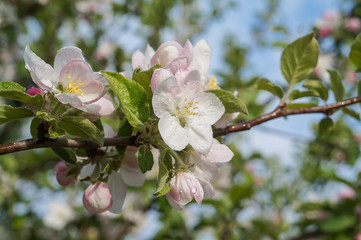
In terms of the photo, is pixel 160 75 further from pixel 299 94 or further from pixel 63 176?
pixel 299 94

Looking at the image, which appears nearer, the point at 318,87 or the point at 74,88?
the point at 74,88

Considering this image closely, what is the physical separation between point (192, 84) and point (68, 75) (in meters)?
0.25

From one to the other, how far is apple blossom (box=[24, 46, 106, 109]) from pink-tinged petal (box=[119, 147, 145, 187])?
15cm

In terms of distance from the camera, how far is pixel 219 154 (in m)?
0.78

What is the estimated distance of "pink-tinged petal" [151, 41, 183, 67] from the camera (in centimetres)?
80

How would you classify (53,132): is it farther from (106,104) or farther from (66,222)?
(66,222)

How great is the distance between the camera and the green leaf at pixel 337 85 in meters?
1.04

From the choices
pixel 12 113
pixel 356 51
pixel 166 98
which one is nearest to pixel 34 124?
pixel 12 113

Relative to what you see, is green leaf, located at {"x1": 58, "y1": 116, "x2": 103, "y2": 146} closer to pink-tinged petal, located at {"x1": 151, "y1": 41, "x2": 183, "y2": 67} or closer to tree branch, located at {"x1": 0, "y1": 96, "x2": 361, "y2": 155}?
tree branch, located at {"x1": 0, "y1": 96, "x2": 361, "y2": 155}

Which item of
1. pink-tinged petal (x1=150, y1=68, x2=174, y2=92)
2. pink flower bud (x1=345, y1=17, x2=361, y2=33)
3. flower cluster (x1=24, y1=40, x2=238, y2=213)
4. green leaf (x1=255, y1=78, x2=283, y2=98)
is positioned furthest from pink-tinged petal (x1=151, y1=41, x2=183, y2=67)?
pink flower bud (x1=345, y1=17, x2=361, y2=33)

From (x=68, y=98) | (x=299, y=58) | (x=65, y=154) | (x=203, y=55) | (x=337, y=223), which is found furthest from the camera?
(x=337, y=223)

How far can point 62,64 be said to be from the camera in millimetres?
741

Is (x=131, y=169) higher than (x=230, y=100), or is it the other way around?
(x=230, y=100)

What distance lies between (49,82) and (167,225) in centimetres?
163
